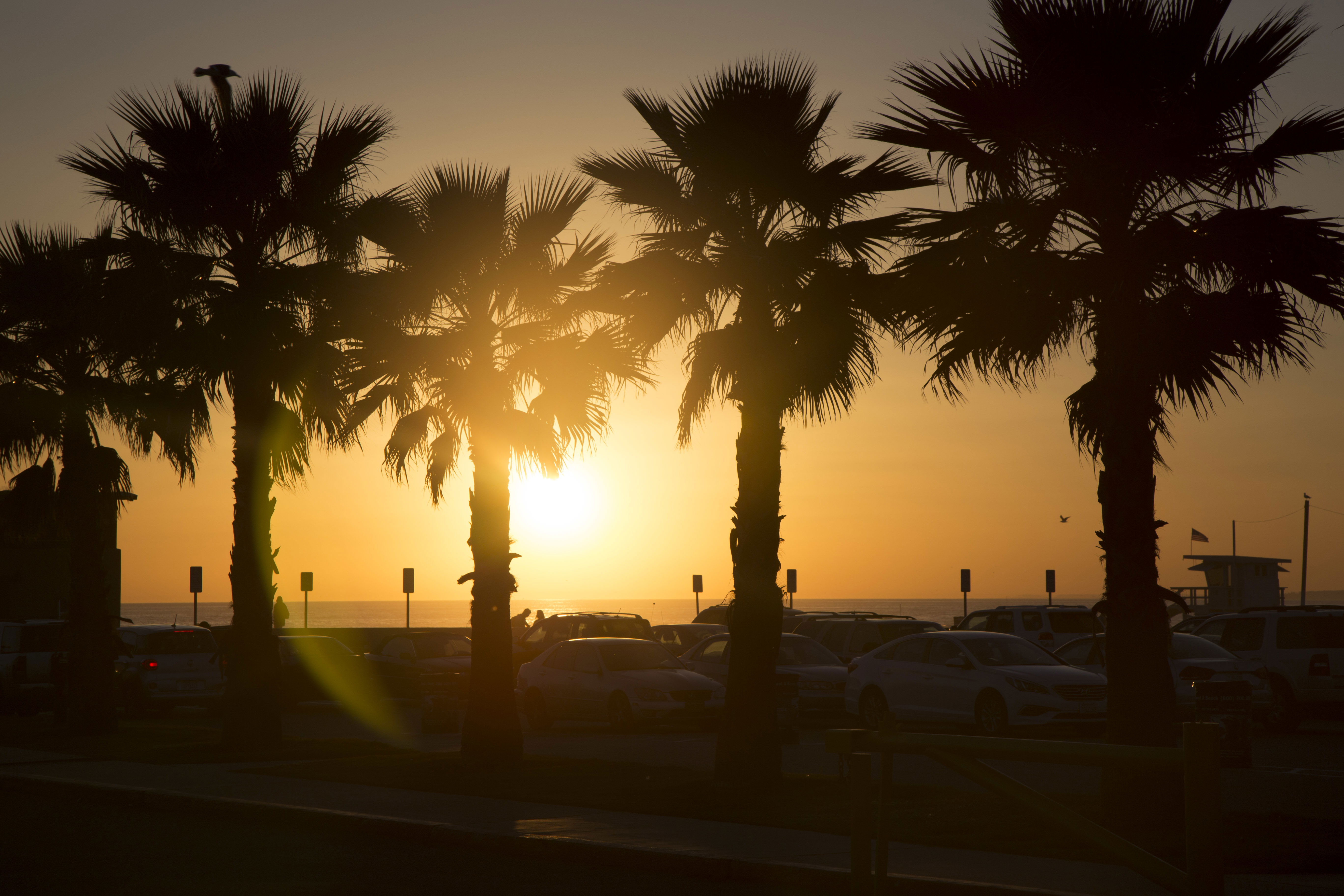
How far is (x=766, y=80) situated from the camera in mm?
14797

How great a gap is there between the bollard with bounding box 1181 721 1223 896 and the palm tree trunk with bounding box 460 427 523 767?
1166 centimetres

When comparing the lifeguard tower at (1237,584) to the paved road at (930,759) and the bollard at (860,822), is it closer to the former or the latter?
the paved road at (930,759)

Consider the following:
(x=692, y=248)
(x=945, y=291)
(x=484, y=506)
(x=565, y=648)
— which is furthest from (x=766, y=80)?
(x=565, y=648)

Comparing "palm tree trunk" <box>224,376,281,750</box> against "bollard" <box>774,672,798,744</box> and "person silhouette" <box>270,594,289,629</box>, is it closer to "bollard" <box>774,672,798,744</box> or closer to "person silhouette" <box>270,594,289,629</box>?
"bollard" <box>774,672,798,744</box>

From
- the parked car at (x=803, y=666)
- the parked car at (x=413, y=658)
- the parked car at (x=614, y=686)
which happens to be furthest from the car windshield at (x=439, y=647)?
the parked car at (x=803, y=666)

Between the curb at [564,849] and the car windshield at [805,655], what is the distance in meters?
12.8

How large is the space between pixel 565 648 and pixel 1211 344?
47.6 ft

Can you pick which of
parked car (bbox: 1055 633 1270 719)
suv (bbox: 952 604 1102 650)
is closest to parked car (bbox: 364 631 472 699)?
suv (bbox: 952 604 1102 650)

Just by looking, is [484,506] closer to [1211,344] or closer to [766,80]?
[766,80]

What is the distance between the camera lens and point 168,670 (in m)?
27.7

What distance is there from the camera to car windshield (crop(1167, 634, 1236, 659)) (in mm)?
21688

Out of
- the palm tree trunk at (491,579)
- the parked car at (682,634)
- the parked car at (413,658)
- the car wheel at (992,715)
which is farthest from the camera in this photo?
the parked car at (682,634)

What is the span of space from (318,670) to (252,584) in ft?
38.5

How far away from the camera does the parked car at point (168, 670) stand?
27.6m
